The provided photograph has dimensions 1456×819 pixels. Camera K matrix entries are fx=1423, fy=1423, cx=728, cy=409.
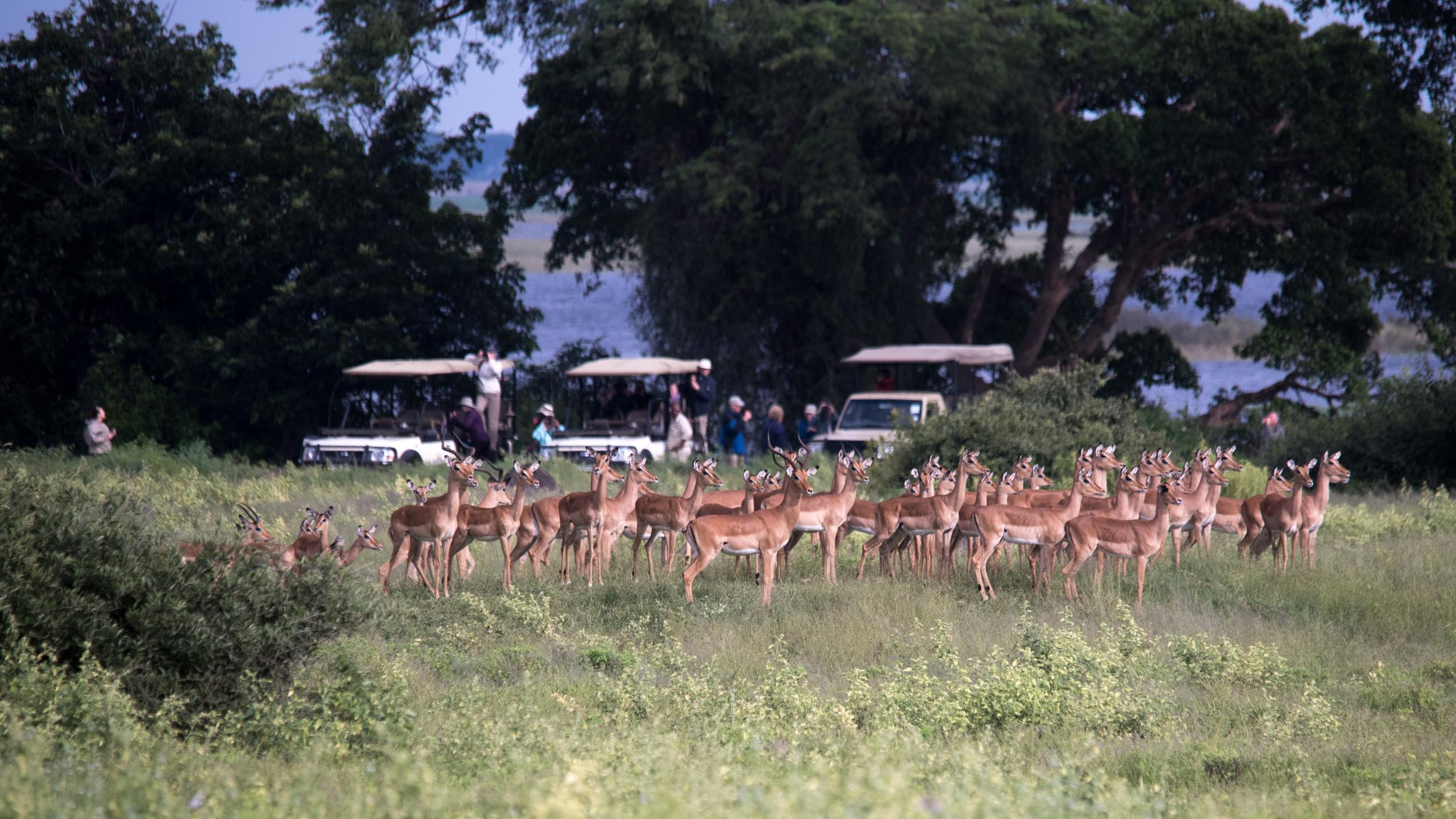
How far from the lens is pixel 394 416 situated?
87.8ft

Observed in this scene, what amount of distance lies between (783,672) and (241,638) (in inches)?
132

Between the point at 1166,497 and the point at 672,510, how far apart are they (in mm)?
4648

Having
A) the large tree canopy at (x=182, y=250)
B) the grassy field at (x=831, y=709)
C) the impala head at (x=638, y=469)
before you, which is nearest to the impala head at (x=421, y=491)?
the grassy field at (x=831, y=709)

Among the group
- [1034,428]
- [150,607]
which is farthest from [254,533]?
[1034,428]

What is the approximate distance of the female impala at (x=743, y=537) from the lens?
498 inches

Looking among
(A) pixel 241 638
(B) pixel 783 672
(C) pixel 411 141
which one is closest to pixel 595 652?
(B) pixel 783 672

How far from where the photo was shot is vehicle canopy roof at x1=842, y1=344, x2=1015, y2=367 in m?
27.3

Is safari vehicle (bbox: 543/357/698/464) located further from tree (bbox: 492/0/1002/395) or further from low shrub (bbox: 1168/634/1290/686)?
low shrub (bbox: 1168/634/1290/686)

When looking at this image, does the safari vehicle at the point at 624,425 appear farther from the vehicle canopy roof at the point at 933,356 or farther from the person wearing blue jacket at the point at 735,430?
the vehicle canopy roof at the point at 933,356

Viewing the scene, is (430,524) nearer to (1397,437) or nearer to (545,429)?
(545,429)

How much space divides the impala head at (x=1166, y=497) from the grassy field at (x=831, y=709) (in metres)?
0.81

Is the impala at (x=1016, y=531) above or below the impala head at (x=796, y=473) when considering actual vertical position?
below

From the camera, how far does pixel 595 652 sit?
1041 cm

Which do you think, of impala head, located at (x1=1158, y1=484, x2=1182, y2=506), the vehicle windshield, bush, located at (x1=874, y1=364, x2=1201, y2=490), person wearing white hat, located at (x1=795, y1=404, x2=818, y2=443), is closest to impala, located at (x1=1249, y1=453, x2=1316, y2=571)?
impala head, located at (x1=1158, y1=484, x2=1182, y2=506)
